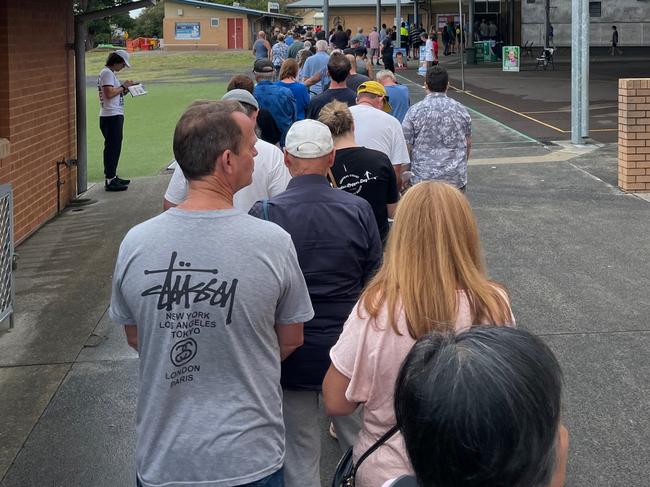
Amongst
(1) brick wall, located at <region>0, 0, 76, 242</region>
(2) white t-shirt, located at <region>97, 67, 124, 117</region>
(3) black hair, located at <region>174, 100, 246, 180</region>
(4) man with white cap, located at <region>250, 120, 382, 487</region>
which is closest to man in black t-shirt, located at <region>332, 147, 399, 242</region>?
(4) man with white cap, located at <region>250, 120, 382, 487</region>

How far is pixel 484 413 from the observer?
1.51 metres

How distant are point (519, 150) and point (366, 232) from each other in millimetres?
11661

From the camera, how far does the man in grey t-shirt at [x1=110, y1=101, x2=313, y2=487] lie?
281cm

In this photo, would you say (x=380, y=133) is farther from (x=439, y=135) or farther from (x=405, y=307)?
(x=405, y=307)

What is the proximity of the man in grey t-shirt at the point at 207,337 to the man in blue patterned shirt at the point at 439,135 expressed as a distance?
4655 millimetres

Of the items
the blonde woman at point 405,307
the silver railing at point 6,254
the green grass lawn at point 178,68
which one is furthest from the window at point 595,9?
the blonde woman at point 405,307

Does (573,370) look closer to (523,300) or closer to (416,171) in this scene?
(523,300)

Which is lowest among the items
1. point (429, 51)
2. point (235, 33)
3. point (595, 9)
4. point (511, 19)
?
point (429, 51)

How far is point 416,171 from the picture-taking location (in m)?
7.63

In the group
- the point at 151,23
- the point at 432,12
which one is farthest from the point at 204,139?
the point at 151,23

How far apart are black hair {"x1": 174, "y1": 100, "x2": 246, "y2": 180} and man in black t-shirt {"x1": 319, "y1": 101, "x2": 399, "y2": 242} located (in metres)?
2.36

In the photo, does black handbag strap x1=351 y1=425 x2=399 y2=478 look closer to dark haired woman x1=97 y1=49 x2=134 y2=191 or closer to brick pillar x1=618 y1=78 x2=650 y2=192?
brick pillar x1=618 y1=78 x2=650 y2=192

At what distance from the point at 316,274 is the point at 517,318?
344 centimetres

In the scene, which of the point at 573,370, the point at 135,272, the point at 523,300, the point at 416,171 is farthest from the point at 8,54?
the point at 135,272
